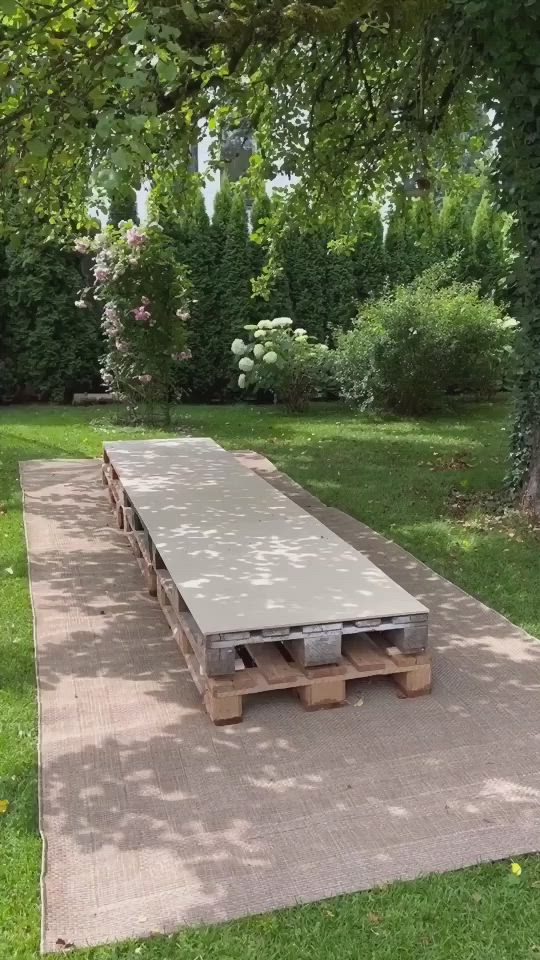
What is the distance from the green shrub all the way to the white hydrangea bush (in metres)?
0.41

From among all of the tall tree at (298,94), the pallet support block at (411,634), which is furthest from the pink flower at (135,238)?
the pallet support block at (411,634)

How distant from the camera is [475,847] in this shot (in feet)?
9.34

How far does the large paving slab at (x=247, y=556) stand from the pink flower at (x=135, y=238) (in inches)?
190

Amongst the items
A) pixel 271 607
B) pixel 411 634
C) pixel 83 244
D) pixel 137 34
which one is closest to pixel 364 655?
pixel 411 634

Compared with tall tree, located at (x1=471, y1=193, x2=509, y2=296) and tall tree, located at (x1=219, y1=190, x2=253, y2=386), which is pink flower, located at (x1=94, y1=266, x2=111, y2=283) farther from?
tall tree, located at (x1=471, y1=193, x2=509, y2=296)

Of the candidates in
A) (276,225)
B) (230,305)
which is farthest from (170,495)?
(230,305)

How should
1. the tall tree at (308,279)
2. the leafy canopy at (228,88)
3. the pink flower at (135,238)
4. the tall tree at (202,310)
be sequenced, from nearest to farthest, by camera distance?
the leafy canopy at (228,88)
the pink flower at (135,238)
the tall tree at (202,310)
the tall tree at (308,279)

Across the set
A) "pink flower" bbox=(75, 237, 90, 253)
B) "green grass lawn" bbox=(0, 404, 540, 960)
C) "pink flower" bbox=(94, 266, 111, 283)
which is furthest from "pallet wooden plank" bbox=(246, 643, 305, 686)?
"pink flower" bbox=(75, 237, 90, 253)

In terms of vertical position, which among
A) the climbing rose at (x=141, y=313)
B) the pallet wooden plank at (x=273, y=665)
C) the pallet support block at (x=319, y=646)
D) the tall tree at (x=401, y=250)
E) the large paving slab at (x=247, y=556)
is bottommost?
the pallet wooden plank at (x=273, y=665)

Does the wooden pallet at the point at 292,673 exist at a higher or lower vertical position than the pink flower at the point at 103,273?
lower

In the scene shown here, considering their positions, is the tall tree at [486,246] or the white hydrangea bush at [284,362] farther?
the tall tree at [486,246]

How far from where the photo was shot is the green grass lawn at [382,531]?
2.45m

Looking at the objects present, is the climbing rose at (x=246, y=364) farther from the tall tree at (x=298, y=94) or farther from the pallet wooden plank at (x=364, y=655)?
the pallet wooden plank at (x=364, y=655)

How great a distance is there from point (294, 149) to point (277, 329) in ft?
13.2
